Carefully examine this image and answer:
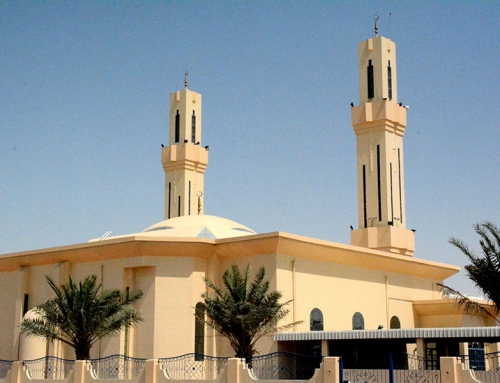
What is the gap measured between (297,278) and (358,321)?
10.9ft

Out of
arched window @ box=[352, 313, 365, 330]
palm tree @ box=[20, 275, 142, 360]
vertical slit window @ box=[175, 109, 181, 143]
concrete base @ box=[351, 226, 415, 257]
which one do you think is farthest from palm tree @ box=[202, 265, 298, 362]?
vertical slit window @ box=[175, 109, 181, 143]

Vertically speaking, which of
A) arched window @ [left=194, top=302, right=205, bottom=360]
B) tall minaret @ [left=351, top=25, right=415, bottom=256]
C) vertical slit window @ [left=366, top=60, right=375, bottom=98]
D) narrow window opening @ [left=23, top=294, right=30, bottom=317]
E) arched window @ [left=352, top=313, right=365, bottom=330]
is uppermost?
vertical slit window @ [left=366, top=60, right=375, bottom=98]

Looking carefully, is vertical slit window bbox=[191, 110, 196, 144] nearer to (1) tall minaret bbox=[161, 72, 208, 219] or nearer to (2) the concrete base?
(1) tall minaret bbox=[161, 72, 208, 219]

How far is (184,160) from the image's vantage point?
40781 mm

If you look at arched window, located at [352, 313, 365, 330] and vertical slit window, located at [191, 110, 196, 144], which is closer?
arched window, located at [352, 313, 365, 330]

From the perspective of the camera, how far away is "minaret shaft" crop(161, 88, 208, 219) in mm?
40781

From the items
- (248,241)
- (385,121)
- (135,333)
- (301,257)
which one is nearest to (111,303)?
(135,333)

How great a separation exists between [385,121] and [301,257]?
10.2 meters

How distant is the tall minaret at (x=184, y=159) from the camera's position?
40781 mm

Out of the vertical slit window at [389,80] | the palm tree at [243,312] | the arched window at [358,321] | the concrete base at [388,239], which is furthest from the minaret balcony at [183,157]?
the palm tree at [243,312]

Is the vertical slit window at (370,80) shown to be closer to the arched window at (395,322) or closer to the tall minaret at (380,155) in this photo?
the tall minaret at (380,155)

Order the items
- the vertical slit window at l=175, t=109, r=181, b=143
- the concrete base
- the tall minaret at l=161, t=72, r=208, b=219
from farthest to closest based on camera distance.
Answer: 1. the vertical slit window at l=175, t=109, r=181, b=143
2. the tall minaret at l=161, t=72, r=208, b=219
3. the concrete base

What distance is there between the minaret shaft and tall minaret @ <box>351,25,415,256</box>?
10953 mm

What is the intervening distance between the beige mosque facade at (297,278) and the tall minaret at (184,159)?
11104 millimetres
